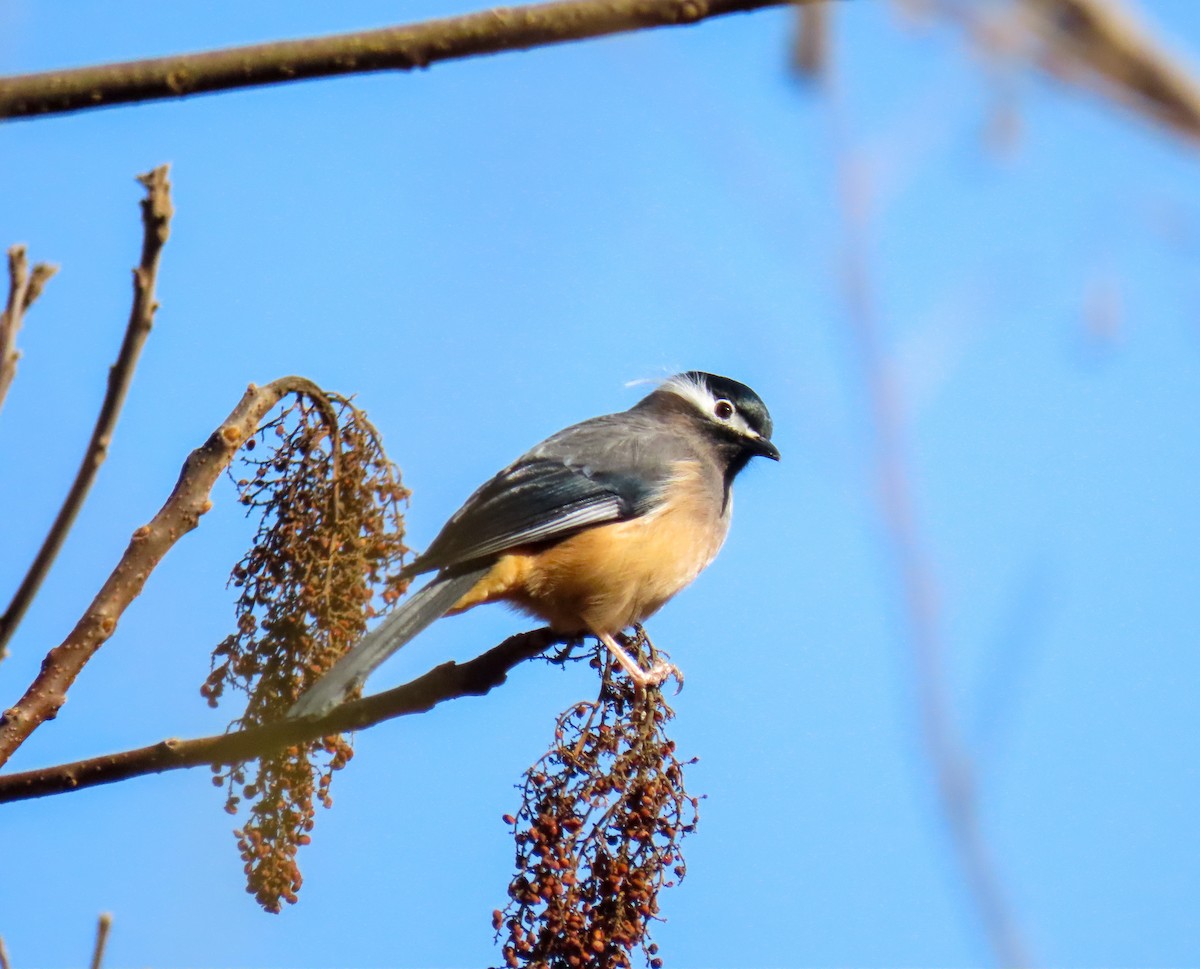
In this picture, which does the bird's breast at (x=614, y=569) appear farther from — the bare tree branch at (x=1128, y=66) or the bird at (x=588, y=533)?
the bare tree branch at (x=1128, y=66)

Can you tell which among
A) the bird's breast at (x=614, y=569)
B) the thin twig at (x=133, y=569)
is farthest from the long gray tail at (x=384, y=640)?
the thin twig at (x=133, y=569)

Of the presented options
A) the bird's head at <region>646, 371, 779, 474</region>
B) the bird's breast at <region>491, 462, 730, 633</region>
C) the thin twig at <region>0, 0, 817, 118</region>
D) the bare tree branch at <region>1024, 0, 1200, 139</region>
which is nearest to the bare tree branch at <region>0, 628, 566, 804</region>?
the bird's breast at <region>491, 462, 730, 633</region>

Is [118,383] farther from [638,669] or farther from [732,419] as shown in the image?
[732,419]

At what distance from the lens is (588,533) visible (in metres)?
6.01

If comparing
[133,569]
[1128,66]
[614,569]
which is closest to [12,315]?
[1128,66]

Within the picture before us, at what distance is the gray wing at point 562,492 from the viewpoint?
18.7 feet

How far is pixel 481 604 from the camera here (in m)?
5.80

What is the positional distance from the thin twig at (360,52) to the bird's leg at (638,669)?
231 centimetres

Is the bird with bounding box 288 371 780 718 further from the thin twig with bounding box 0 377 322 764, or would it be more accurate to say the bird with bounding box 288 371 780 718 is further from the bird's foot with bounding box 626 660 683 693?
the thin twig with bounding box 0 377 322 764

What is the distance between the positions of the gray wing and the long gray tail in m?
0.10

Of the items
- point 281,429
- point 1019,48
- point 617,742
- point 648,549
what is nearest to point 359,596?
point 281,429

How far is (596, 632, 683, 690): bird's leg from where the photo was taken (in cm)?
437

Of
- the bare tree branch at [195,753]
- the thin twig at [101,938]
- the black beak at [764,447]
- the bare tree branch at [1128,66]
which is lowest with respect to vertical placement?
the thin twig at [101,938]

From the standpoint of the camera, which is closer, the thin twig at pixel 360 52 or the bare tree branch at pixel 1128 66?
the bare tree branch at pixel 1128 66
